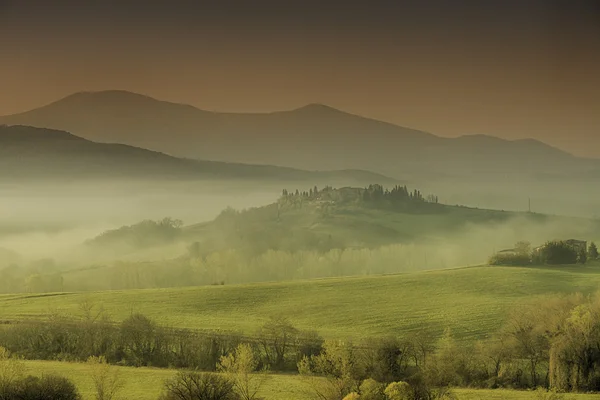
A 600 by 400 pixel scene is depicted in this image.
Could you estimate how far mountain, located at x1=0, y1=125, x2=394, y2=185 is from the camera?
12900 centimetres

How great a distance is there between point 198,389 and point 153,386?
4.57 metres

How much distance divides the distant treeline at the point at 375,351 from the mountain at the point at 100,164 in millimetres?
101755

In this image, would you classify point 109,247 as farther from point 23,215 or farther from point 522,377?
point 522,377

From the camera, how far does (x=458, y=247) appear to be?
86.9 metres

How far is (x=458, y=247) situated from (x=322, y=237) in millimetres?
20509

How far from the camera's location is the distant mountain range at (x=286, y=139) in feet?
389

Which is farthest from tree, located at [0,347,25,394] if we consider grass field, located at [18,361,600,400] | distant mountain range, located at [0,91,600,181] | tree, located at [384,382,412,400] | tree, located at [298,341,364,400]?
distant mountain range, located at [0,91,600,181]

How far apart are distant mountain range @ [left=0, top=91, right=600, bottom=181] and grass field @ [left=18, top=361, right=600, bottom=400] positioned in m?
84.0

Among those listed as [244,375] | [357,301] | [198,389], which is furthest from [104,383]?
[357,301]

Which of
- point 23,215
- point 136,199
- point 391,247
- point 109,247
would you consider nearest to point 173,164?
point 136,199

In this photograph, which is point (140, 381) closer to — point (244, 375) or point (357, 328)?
point (244, 375)

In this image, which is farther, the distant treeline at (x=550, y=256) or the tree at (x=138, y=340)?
the distant treeline at (x=550, y=256)

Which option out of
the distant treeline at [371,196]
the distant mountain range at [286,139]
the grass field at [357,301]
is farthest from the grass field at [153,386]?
the distant treeline at [371,196]

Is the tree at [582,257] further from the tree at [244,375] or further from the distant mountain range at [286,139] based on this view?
the distant mountain range at [286,139]
